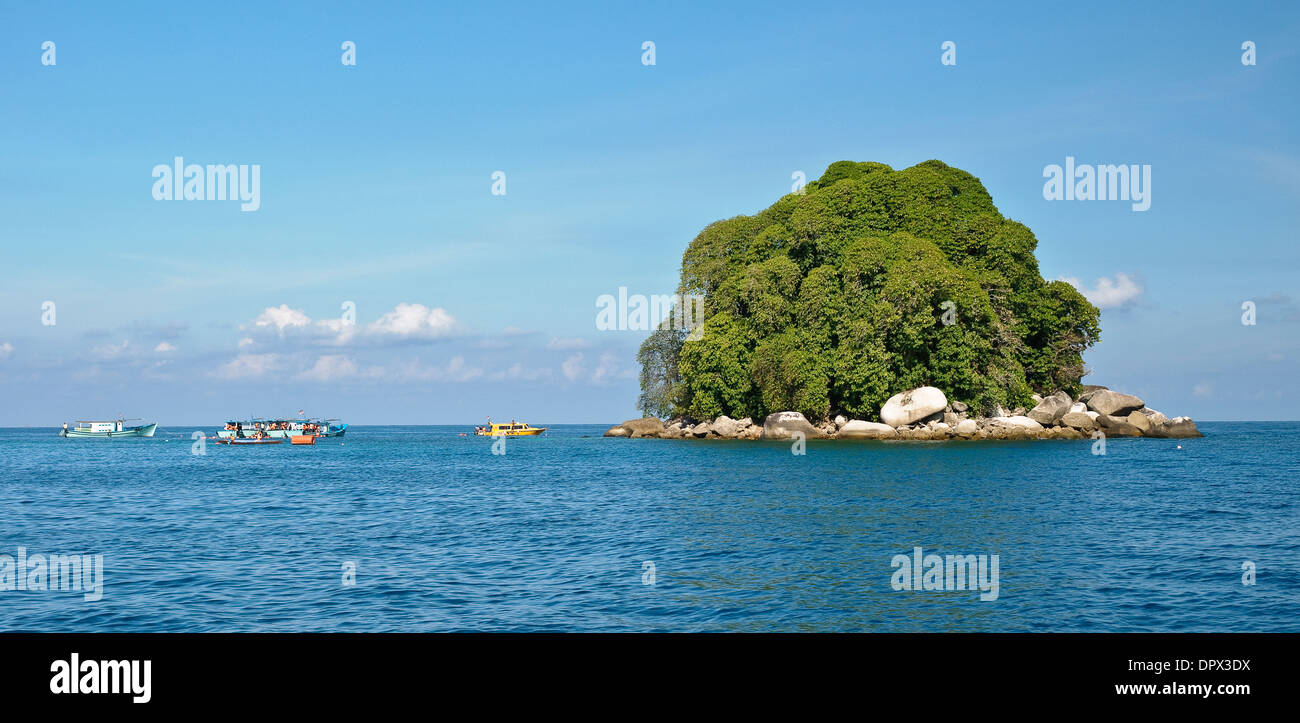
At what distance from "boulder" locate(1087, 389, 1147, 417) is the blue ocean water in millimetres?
26347

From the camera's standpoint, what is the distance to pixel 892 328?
6925 centimetres

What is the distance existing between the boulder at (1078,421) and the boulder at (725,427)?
28.4 meters

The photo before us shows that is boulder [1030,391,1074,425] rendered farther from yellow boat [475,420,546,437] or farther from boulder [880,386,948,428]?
yellow boat [475,420,546,437]

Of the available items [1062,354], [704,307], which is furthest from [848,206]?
[1062,354]

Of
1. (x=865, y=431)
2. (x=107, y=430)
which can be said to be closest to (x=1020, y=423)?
(x=865, y=431)

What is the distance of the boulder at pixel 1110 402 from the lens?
80375 millimetres

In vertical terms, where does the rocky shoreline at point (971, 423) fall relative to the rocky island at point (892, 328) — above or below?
below

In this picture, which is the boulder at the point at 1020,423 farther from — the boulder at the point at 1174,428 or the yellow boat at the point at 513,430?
the yellow boat at the point at 513,430

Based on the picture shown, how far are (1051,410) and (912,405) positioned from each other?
560 inches
